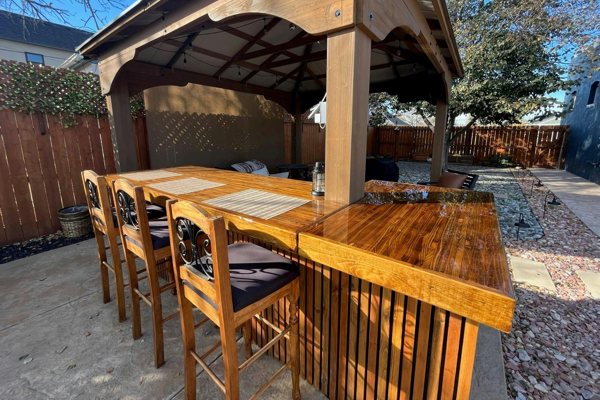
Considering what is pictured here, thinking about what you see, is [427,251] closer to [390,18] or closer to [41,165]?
[390,18]

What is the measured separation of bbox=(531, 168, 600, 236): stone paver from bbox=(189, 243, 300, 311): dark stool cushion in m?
4.76

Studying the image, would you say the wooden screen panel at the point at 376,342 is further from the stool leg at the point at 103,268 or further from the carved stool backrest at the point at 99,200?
the stool leg at the point at 103,268

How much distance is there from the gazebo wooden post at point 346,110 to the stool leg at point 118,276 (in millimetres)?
1638

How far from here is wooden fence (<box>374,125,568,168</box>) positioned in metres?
10.8

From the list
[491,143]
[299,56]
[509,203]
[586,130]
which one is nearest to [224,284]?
[299,56]

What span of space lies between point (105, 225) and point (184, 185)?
63 centimetres

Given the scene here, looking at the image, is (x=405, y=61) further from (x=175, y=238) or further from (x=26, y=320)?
(x=26, y=320)

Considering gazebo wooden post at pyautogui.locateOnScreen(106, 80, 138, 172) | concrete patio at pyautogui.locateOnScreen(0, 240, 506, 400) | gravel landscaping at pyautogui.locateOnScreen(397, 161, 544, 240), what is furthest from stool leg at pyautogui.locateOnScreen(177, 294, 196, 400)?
gravel landscaping at pyautogui.locateOnScreen(397, 161, 544, 240)

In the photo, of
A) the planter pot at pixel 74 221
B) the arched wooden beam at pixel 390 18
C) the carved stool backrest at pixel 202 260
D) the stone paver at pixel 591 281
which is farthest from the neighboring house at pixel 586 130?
the planter pot at pixel 74 221

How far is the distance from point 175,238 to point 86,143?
157 inches

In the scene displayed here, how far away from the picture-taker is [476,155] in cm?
1231

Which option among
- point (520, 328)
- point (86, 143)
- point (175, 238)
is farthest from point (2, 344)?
point (520, 328)

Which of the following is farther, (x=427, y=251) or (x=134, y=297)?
(x=134, y=297)

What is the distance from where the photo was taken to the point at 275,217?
56.0 inches
